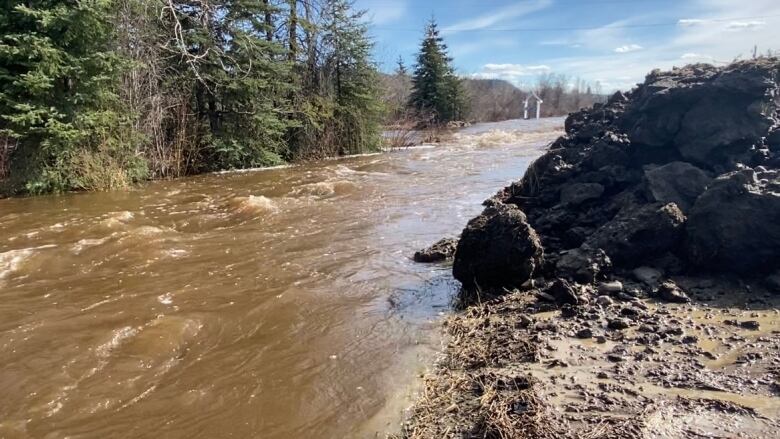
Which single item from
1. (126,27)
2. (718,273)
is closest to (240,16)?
(126,27)

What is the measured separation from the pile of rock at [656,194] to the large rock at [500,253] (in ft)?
0.04

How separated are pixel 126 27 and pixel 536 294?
44.3ft

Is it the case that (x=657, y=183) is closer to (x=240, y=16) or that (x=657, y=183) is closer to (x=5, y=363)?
(x=5, y=363)

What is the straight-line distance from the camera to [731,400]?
3123mm

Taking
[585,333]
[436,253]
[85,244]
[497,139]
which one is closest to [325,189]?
[85,244]

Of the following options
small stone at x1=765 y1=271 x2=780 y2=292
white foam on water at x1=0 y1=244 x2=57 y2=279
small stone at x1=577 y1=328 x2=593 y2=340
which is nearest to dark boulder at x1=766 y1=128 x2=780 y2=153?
small stone at x1=765 y1=271 x2=780 y2=292

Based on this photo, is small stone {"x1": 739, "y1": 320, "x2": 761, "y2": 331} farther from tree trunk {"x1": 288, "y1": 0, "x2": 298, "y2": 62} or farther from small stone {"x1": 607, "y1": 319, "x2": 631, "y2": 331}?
tree trunk {"x1": 288, "y1": 0, "x2": 298, "y2": 62}

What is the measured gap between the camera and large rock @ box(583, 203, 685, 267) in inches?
217

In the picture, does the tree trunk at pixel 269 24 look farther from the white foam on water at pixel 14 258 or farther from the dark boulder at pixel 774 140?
the dark boulder at pixel 774 140

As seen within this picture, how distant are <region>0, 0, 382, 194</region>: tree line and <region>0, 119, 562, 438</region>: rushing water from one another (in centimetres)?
224

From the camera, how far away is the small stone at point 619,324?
4.26 meters

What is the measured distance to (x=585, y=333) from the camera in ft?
13.8

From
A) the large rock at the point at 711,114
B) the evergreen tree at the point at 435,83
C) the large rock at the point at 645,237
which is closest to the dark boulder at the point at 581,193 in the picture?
the large rock at the point at 711,114

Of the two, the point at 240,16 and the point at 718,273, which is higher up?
the point at 240,16
